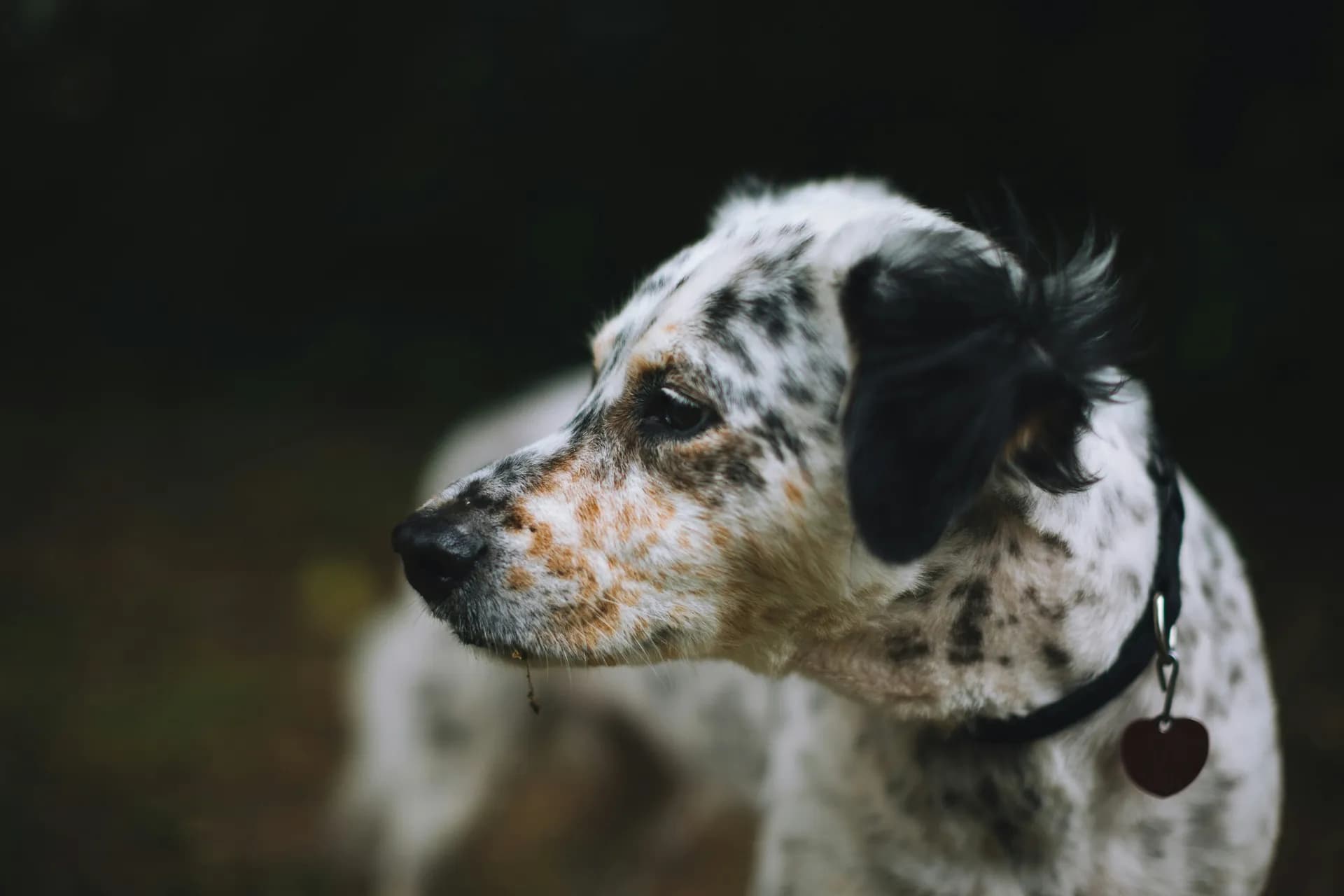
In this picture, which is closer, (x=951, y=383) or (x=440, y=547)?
(x=951, y=383)

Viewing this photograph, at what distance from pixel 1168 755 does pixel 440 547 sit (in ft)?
3.61

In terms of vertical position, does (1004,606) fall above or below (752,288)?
below

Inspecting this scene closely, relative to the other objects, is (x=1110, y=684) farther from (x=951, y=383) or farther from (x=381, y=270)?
(x=381, y=270)

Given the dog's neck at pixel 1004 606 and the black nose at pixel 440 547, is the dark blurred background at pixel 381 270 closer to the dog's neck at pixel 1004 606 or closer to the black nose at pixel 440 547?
the dog's neck at pixel 1004 606

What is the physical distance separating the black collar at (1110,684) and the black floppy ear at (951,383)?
255mm

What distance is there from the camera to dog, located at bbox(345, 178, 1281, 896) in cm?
159

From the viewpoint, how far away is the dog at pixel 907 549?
1.59 m

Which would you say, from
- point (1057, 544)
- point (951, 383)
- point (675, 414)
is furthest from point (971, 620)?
point (675, 414)

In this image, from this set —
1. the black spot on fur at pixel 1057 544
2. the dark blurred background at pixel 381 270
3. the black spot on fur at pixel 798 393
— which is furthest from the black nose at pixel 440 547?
the dark blurred background at pixel 381 270

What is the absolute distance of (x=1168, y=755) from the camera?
1.73 metres

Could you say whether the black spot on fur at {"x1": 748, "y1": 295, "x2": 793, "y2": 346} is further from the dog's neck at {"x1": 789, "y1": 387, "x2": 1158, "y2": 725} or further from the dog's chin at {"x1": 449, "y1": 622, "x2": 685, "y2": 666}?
the dog's chin at {"x1": 449, "y1": 622, "x2": 685, "y2": 666}

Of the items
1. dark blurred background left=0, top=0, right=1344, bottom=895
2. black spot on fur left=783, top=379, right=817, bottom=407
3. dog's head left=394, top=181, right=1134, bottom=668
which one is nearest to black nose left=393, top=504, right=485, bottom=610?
dog's head left=394, top=181, right=1134, bottom=668

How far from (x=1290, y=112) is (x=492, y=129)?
4082 mm

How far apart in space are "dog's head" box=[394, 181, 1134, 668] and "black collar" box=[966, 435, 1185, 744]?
265 millimetres
